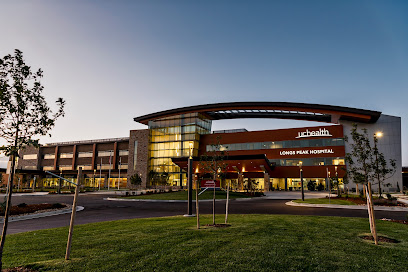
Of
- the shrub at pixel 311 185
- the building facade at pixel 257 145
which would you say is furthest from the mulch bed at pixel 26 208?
the shrub at pixel 311 185

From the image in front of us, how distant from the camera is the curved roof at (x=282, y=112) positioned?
54.4m

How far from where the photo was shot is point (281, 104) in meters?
58.3

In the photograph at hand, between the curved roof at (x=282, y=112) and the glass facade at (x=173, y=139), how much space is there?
6.42 feet

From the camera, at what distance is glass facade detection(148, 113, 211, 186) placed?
223ft

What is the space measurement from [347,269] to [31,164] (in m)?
121

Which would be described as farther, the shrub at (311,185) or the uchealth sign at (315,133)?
the uchealth sign at (315,133)

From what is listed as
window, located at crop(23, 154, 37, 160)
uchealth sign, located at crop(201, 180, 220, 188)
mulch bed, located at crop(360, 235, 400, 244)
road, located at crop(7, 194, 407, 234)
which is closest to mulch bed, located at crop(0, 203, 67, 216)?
road, located at crop(7, 194, 407, 234)

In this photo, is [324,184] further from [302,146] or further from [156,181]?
[156,181]

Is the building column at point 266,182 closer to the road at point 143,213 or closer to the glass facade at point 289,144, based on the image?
the glass facade at point 289,144

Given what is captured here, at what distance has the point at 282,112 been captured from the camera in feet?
211

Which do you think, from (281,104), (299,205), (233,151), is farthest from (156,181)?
(299,205)

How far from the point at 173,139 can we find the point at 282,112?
2885cm

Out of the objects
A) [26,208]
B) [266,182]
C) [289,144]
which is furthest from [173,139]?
[26,208]

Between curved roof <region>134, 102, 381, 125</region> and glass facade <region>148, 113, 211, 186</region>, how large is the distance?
6.42 ft
